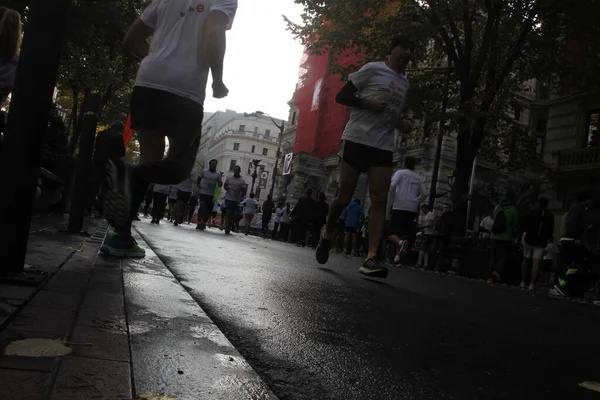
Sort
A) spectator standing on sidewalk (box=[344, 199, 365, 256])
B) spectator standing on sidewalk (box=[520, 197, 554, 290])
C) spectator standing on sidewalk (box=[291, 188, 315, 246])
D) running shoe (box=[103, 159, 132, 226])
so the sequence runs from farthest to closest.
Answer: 1. spectator standing on sidewalk (box=[291, 188, 315, 246])
2. spectator standing on sidewalk (box=[344, 199, 365, 256])
3. spectator standing on sidewalk (box=[520, 197, 554, 290])
4. running shoe (box=[103, 159, 132, 226])

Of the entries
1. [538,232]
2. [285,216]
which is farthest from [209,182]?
[285,216]

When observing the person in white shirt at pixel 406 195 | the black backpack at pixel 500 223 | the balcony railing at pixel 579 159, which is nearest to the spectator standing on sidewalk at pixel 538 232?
the black backpack at pixel 500 223

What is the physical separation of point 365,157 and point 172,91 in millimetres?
2125

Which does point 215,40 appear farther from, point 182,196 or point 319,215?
point 319,215

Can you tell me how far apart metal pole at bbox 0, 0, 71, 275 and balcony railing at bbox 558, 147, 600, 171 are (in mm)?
21753

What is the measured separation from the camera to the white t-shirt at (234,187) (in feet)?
47.2

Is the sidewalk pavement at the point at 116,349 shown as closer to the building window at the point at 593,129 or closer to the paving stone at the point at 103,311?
the paving stone at the point at 103,311

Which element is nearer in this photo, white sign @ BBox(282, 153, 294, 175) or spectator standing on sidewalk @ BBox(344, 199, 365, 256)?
spectator standing on sidewalk @ BBox(344, 199, 365, 256)

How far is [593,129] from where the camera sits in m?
21.7

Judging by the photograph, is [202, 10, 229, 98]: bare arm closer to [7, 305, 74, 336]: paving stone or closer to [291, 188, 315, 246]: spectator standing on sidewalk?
[7, 305, 74, 336]: paving stone

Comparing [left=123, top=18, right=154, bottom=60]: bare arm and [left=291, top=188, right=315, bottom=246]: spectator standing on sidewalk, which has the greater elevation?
[left=123, top=18, right=154, bottom=60]: bare arm

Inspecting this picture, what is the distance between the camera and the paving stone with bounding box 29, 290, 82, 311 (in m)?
1.76

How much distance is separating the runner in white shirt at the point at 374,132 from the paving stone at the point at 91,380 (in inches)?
148

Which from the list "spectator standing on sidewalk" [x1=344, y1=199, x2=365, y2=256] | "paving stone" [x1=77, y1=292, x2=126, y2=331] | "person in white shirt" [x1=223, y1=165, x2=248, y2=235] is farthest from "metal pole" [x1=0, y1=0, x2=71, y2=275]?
"spectator standing on sidewalk" [x1=344, y1=199, x2=365, y2=256]
